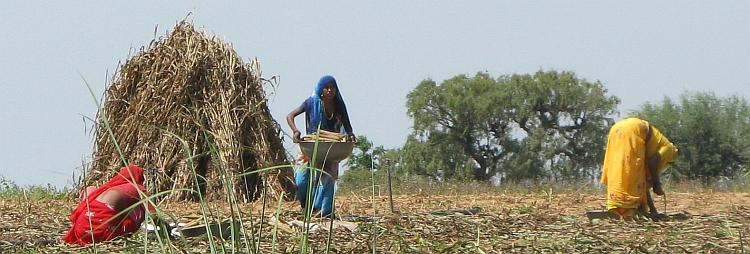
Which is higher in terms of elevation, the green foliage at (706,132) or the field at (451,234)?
the green foliage at (706,132)

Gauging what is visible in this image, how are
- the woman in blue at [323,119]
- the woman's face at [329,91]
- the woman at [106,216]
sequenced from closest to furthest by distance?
the woman at [106,216] < the woman in blue at [323,119] < the woman's face at [329,91]

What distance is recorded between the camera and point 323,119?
27.4 ft

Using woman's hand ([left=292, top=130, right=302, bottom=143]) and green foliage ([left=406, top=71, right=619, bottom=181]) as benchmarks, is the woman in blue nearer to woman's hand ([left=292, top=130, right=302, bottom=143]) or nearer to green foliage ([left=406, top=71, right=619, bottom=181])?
woman's hand ([left=292, top=130, right=302, bottom=143])

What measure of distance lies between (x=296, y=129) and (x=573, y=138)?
29824 millimetres

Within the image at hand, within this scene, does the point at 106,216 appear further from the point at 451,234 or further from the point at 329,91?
the point at 329,91

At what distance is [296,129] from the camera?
800 centimetres

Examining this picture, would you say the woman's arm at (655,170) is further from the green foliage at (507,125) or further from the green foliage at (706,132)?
the green foliage at (507,125)

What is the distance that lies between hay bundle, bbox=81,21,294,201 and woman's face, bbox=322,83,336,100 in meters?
2.86

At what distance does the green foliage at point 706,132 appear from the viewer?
1156 inches

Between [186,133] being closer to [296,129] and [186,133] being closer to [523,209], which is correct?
[296,129]

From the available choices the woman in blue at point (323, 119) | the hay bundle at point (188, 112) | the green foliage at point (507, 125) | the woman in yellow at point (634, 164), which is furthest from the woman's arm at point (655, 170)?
the green foliage at point (507, 125)

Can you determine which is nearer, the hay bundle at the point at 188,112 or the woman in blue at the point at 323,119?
the woman in blue at the point at 323,119

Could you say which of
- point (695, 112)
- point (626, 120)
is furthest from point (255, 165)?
point (695, 112)

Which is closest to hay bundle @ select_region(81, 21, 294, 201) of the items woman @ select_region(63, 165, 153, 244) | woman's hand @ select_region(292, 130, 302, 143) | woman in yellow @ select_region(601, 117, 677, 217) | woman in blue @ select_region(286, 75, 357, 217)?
woman in blue @ select_region(286, 75, 357, 217)
